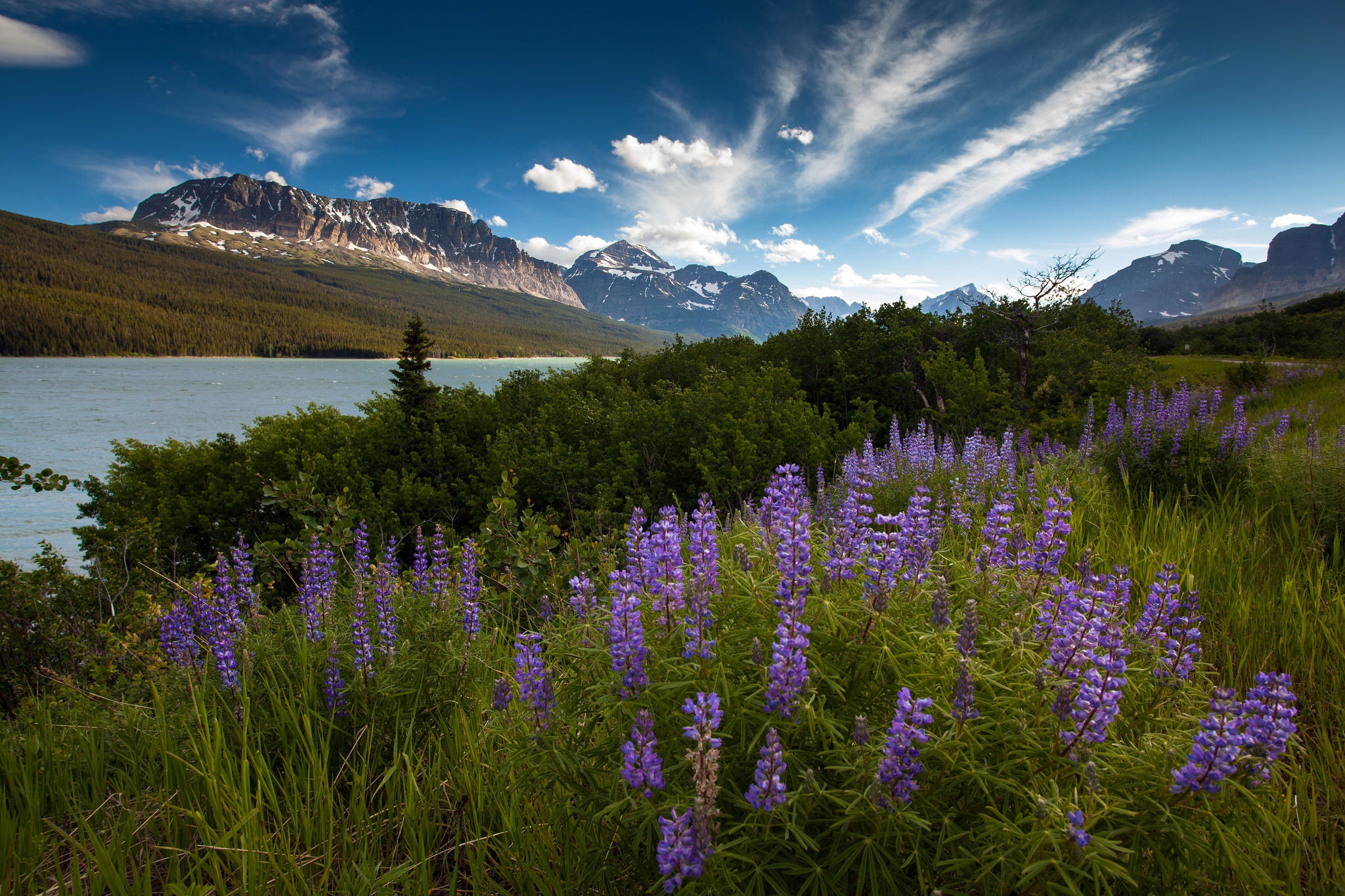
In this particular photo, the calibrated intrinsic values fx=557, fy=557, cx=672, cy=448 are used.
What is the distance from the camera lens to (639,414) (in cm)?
1975

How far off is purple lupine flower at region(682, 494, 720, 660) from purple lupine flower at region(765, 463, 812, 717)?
0.23 meters

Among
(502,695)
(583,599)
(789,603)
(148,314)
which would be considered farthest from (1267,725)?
(148,314)

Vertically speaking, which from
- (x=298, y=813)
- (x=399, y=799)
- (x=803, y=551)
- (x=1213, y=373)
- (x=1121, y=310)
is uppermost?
(x=1121, y=310)

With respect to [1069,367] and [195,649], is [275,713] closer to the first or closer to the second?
[195,649]

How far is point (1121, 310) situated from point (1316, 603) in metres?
35.5

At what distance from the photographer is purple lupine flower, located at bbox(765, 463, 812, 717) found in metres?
1.56

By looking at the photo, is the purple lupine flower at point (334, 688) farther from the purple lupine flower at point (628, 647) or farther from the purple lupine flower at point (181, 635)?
the purple lupine flower at point (628, 647)

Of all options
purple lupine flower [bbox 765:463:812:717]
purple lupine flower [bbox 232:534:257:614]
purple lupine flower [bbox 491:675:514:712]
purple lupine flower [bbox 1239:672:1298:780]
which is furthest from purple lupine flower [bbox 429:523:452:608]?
purple lupine flower [bbox 1239:672:1298:780]

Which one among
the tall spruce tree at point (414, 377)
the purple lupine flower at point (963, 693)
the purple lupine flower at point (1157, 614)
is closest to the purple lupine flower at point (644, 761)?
the purple lupine flower at point (963, 693)

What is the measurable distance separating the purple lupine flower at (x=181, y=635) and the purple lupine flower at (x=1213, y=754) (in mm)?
4619

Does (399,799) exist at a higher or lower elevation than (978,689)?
lower

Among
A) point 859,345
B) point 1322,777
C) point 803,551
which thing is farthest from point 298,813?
point 859,345

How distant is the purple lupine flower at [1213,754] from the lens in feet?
4.47

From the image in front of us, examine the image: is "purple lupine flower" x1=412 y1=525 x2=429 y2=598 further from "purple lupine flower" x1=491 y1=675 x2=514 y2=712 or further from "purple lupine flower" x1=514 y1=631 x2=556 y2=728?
"purple lupine flower" x1=514 y1=631 x2=556 y2=728
